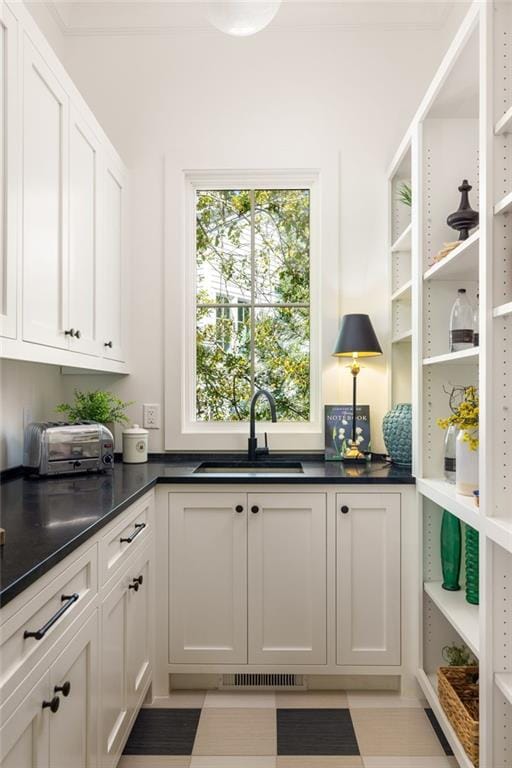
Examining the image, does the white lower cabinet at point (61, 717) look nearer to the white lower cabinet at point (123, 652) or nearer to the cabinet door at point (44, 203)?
the white lower cabinet at point (123, 652)

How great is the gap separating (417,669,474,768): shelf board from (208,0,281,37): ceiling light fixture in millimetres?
2463

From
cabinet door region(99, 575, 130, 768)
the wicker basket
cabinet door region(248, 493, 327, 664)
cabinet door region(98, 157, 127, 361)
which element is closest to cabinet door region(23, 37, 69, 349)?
cabinet door region(98, 157, 127, 361)

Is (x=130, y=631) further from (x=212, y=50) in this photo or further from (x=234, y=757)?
(x=212, y=50)

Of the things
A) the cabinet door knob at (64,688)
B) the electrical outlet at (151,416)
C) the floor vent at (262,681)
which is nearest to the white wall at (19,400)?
the electrical outlet at (151,416)

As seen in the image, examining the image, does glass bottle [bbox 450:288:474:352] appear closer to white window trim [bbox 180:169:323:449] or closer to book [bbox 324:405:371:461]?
book [bbox 324:405:371:461]

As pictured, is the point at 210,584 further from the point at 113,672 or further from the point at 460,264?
the point at 460,264

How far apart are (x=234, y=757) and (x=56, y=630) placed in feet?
3.32

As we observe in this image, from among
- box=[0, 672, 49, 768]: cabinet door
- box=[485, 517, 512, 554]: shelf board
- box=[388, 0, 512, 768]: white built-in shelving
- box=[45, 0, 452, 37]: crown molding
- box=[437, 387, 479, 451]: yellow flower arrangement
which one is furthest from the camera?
box=[45, 0, 452, 37]: crown molding

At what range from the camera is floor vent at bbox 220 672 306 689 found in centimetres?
220

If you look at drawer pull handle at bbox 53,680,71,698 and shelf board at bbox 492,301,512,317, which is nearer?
drawer pull handle at bbox 53,680,71,698

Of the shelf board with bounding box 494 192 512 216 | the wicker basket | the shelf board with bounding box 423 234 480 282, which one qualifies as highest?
the shelf board with bounding box 494 192 512 216

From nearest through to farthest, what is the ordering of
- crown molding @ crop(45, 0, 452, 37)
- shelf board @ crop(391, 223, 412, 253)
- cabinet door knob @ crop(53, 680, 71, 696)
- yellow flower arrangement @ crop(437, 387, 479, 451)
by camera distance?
1. cabinet door knob @ crop(53, 680, 71, 696)
2. yellow flower arrangement @ crop(437, 387, 479, 451)
3. shelf board @ crop(391, 223, 412, 253)
4. crown molding @ crop(45, 0, 452, 37)

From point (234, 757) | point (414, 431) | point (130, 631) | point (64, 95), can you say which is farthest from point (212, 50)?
point (234, 757)

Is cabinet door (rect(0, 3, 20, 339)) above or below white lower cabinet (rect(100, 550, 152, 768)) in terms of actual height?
above
